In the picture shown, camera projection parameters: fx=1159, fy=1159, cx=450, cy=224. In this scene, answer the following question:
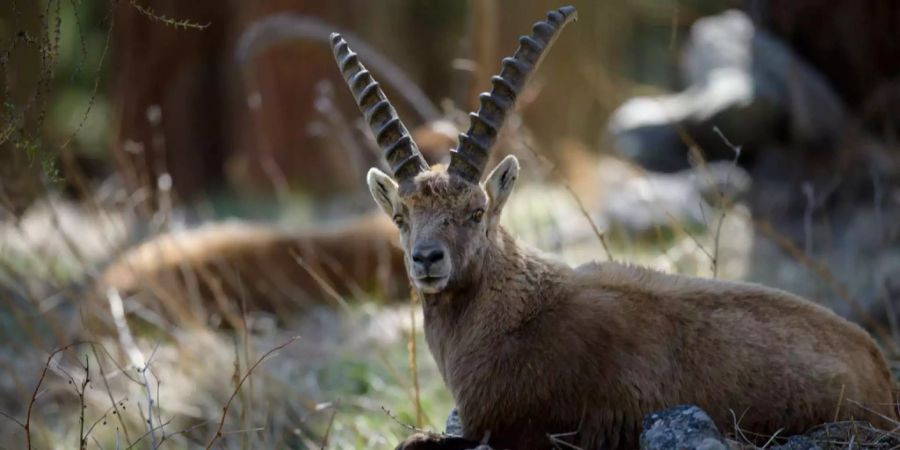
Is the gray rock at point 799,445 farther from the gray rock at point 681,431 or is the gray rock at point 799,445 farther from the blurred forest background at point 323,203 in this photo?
the blurred forest background at point 323,203

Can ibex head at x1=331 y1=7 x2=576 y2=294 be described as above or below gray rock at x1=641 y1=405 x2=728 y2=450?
above

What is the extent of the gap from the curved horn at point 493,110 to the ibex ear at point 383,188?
15.0 inches

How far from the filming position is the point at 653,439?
4816mm

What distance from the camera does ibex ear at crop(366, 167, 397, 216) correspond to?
18.8 feet

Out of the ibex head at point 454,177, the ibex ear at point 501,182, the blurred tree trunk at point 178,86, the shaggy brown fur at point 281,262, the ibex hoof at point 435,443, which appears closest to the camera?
the ibex hoof at point 435,443

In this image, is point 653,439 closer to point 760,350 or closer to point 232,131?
point 760,350

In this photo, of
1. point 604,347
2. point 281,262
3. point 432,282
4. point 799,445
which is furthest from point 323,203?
point 799,445

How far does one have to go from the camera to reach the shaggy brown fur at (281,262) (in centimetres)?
1117

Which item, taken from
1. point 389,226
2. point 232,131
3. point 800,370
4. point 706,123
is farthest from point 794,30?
point 232,131

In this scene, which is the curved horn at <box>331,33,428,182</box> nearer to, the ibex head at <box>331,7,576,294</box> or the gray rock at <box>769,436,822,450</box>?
the ibex head at <box>331,7,576,294</box>

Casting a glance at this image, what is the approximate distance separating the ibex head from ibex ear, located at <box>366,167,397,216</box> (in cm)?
1

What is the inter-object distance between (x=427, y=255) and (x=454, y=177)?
1.66 ft

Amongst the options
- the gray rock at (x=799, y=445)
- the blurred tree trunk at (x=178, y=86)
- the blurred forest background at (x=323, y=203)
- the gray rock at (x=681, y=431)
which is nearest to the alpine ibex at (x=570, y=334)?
the gray rock at (x=799, y=445)

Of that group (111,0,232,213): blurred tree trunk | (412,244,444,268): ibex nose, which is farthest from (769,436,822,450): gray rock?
(111,0,232,213): blurred tree trunk
